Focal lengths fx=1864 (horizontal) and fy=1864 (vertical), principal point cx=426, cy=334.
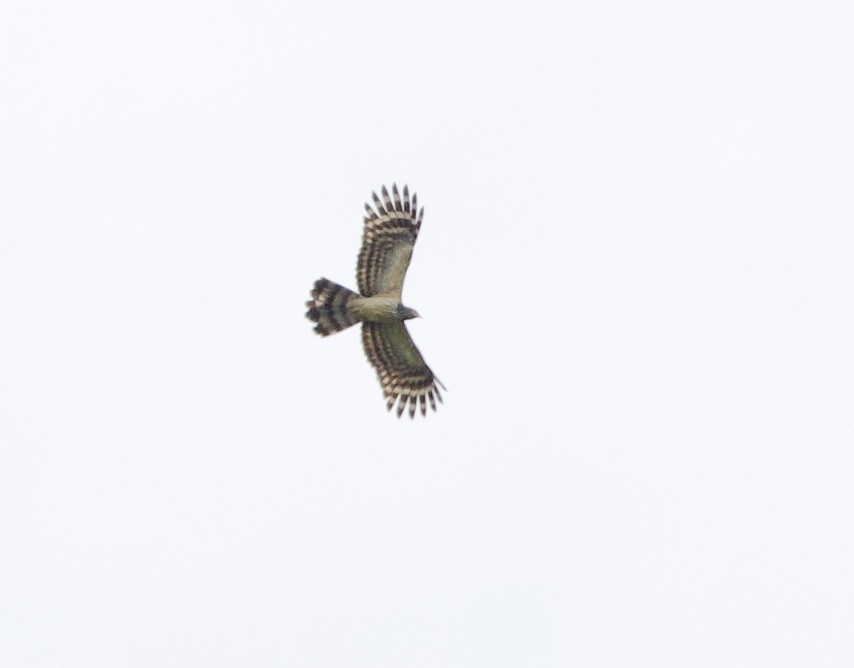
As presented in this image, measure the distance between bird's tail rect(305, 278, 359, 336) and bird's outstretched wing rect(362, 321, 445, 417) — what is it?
3.51 ft

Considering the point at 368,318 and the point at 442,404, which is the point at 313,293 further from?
the point at 442,404

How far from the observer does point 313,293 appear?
37.5 m

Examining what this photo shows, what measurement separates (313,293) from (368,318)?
4.11ft

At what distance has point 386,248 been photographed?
3759 cm

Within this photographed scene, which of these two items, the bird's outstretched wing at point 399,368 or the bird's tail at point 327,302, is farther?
the bird's outstretched wing at point 399,368

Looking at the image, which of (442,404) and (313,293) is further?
(442,404)

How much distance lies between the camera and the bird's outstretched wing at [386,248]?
123ft

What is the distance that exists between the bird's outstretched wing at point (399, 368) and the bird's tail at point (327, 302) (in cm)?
107

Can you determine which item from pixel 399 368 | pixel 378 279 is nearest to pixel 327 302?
pixel 378 279

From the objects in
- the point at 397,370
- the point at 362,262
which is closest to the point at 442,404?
the point at 397,370

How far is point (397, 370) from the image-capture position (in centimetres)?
3969

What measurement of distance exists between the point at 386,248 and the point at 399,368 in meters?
3.22

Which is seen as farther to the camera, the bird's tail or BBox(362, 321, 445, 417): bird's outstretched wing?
BBox(362, 321, 445, 417): bird's outstretched wing

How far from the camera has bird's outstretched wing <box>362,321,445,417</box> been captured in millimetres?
38750
